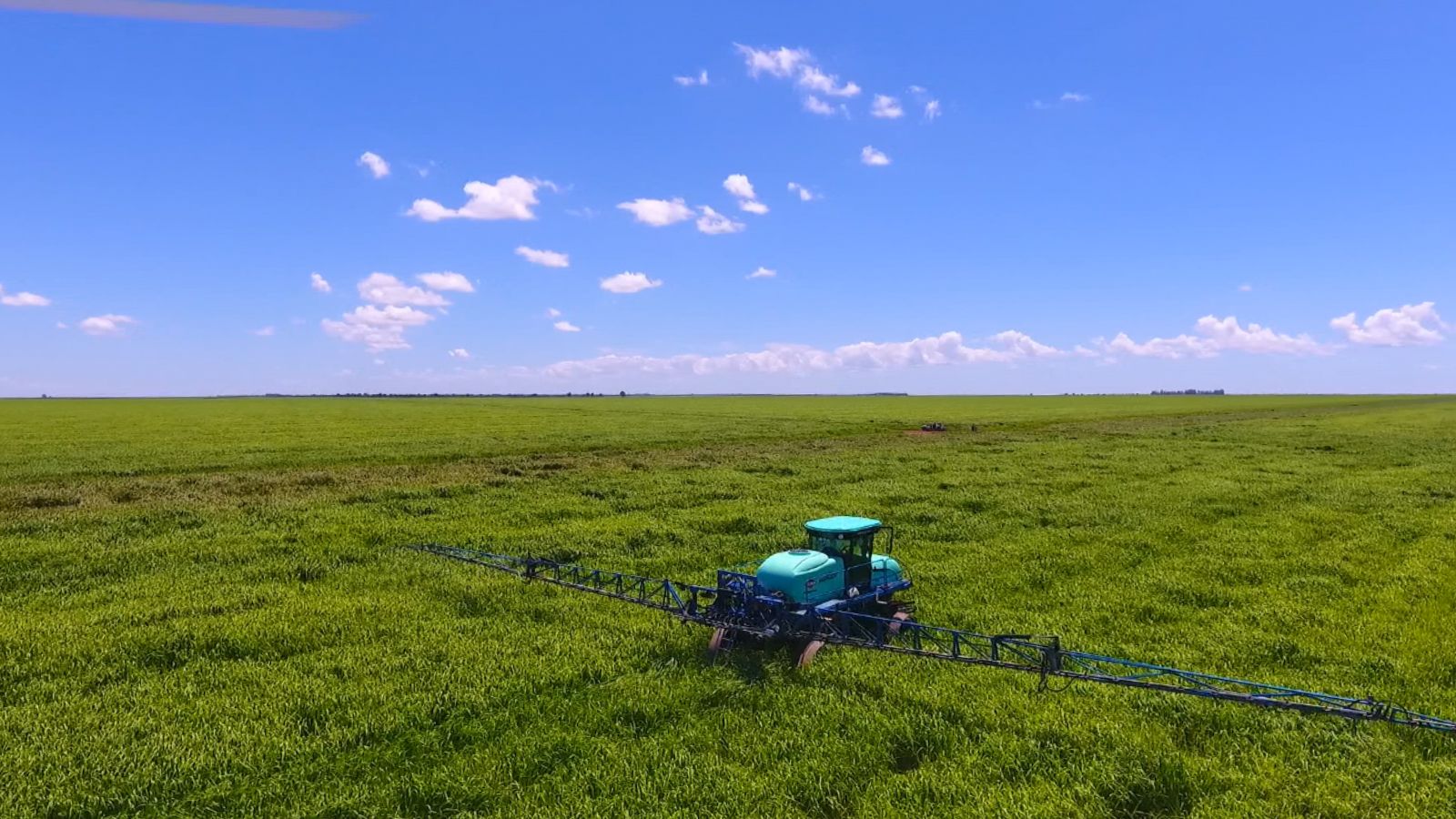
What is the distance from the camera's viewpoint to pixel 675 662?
10.7 metres

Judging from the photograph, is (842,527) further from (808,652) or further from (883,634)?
(808,652)

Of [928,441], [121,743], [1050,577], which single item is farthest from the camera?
[928,441]

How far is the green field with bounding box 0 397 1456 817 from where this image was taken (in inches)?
299

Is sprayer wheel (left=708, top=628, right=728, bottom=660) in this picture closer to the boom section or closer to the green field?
the boom section

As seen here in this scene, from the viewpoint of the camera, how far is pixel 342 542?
18.7 metres

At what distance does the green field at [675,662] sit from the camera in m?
7.61

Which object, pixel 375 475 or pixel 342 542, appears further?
pixel 375 475

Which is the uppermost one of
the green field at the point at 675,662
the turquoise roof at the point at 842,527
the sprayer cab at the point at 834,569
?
the turquoise roof at the point at 842,527

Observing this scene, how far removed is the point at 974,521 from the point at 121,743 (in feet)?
62.5

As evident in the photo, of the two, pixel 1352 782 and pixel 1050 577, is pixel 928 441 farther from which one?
pixel 1352 782

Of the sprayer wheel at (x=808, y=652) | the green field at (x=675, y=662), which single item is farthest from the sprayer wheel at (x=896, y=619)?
the sprayer wheel at (x=808, y=652)

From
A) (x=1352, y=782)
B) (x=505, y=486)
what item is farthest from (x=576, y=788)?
(x=505, y=486)

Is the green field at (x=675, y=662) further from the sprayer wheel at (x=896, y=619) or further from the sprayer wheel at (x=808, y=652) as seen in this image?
the sprayer wheel at (x=896, y=619)

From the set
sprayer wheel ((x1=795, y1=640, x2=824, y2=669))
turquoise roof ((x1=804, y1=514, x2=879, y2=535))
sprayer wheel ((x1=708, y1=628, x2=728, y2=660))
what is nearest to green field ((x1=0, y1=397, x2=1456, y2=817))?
sprayer wheel ((x1=795, y1=640, x2=824, y2=669))
